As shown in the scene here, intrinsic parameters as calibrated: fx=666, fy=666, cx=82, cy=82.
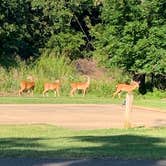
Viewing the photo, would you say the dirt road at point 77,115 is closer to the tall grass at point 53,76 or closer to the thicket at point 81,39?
the tall grass at point 53,76

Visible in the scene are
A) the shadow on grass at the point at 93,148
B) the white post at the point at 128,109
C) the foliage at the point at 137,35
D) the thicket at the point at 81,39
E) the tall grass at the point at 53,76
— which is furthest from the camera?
the thicket at the point at 81,39

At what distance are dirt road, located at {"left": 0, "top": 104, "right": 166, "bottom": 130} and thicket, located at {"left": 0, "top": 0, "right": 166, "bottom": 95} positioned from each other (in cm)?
1112

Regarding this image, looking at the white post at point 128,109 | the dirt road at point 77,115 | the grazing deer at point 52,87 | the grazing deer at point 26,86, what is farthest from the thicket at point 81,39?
the white post at point 128,109

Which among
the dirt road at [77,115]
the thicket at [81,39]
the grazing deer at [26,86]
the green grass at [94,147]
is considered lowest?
the dirt road at [77,115]

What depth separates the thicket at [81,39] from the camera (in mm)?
49188

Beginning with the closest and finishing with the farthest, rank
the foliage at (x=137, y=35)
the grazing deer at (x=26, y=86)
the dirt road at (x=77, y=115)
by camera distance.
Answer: the dirt road at (x=77, y=115), the grazing deer at (x=26, y=86), the foliage at (x=137, y=35)

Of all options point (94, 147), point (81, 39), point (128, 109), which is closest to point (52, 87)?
→ point (81, 39)

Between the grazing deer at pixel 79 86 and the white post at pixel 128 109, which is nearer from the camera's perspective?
the white post at pixel 128 109

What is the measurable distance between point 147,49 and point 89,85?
16.5 feet

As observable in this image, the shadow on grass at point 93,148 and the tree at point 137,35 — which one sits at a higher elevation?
the tree at point 137,35

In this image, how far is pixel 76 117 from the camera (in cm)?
3059

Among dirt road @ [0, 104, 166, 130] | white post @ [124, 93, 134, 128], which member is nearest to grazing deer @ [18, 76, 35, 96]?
dirt road @ [0, 104, 166, 130]

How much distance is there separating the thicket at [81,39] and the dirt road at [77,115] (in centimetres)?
1112

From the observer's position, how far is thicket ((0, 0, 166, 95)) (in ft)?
161
